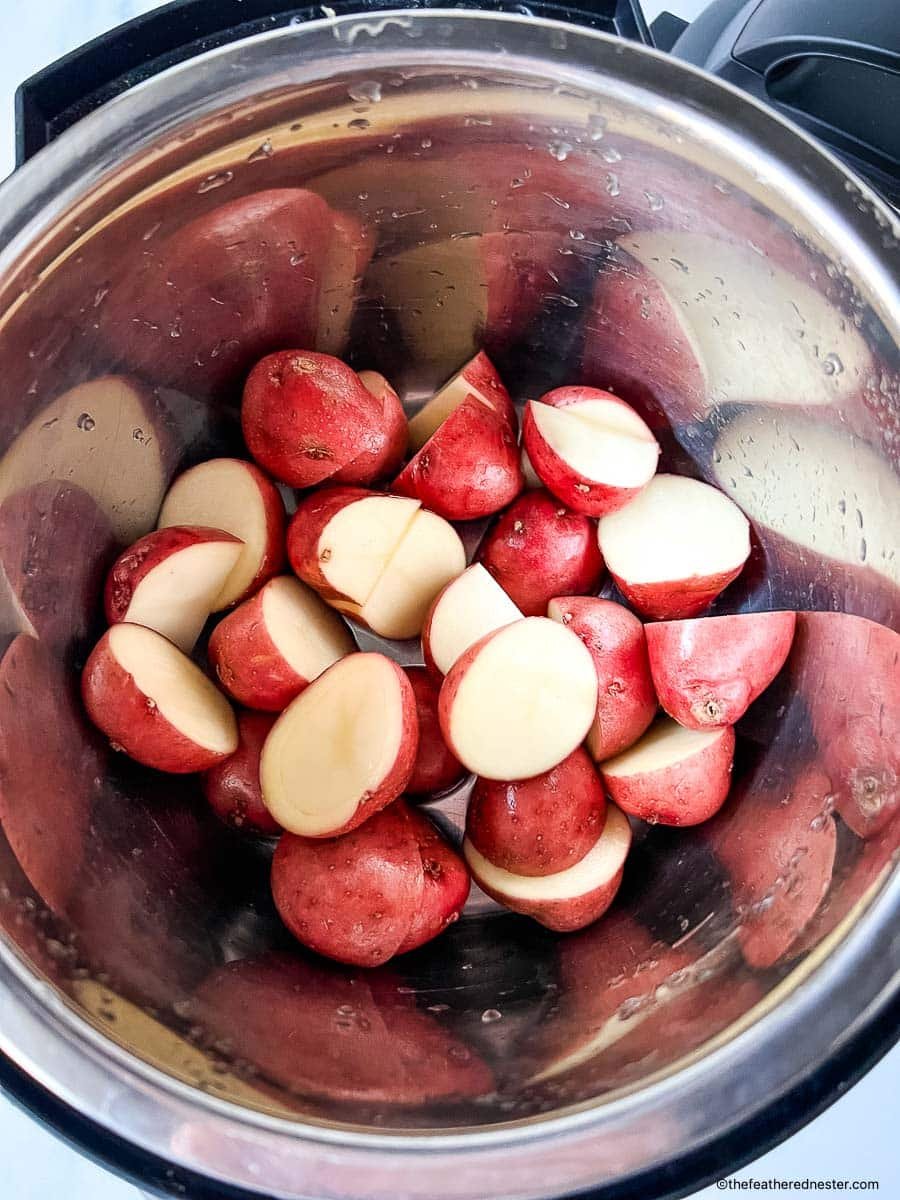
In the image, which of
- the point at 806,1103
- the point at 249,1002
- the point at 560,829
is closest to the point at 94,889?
the point at 249,1002

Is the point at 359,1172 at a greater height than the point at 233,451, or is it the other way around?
the point at 233,451

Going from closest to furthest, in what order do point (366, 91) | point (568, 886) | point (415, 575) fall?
point (366, 91)
point (568, 886)
point (415, 575)

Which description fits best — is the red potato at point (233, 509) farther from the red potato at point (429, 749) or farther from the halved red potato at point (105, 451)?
the red potato at point (429, 749)

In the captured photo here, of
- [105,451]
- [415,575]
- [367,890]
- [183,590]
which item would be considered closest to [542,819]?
[367,890]

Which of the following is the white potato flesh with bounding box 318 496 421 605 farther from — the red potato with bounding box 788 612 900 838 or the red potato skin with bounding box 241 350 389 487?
the red potato with bounding box 788 612 900 838

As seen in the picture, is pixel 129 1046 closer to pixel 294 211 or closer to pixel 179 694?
pixel 179 694

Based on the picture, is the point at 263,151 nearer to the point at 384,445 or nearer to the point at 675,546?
the point at 384,445

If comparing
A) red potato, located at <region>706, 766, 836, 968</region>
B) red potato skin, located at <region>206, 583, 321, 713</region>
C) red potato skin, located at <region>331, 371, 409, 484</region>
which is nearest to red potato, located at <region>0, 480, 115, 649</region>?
red potato skin, located at <region>206, 583, 321, 713</region>
